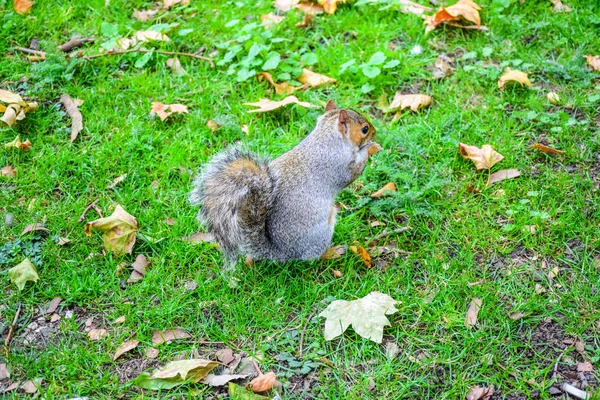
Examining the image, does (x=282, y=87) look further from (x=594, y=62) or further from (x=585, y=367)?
(x=585, y=367)

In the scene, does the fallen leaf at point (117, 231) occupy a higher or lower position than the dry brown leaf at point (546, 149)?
higher

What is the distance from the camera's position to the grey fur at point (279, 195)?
7.13 feet

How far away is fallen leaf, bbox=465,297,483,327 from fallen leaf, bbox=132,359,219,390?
0.86 meters

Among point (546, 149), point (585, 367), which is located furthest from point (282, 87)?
point (585, 367)

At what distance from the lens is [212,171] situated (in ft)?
7.31

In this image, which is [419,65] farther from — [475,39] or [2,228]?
[2,228]

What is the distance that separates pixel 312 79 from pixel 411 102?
0.51 meters

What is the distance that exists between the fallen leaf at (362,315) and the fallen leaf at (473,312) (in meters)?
→ 0.24

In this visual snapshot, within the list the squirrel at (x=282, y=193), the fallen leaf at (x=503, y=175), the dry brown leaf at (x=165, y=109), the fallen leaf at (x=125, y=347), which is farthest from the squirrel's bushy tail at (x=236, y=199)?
the fallen leaf at (x=503, y=175)

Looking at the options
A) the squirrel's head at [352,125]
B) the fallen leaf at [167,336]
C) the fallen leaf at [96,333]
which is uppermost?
the squirrel's head at [352,125]

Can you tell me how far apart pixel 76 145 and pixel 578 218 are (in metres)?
2.14

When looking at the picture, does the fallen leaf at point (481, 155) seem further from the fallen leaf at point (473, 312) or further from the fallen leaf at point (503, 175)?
the fallen leaf at point (473, 312)

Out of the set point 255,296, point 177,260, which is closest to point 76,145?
point 177,260

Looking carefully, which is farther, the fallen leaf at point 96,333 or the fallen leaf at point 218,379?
the fallen leaf at point 96,333
